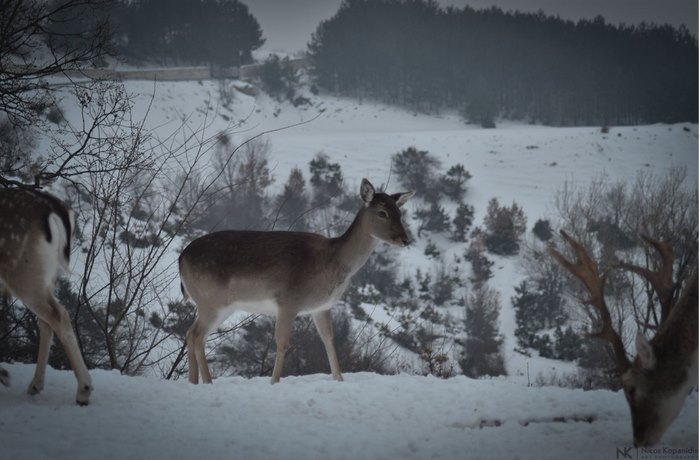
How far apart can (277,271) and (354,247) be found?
0.80 meters

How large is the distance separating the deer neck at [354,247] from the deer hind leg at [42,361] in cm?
255

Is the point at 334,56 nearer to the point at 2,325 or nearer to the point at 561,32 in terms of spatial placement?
the point at 561,32

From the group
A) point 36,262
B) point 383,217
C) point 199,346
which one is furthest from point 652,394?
point 36,262

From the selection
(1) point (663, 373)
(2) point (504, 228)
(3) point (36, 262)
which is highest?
(3) point (36, 262)

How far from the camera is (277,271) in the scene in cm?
550

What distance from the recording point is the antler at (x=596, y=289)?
357 cm

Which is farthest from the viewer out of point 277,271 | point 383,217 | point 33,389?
point 383,217

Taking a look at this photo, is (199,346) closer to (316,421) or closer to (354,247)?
(354,247)

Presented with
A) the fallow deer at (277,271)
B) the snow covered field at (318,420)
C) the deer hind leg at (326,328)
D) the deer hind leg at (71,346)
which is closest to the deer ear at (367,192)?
the fallow deer at (277,271)

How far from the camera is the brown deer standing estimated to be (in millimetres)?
3992

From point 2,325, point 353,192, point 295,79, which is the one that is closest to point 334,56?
point 353,192

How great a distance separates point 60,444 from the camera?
3293 millimetres

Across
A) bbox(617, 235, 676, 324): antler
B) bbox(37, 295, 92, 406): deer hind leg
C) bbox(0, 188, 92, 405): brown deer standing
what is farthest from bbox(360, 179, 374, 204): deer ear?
bbox(37, 295, 92, 406): deer hind leg

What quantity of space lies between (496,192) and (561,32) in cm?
2181
